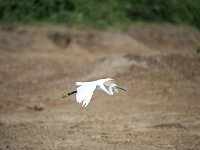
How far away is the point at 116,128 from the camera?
814 centimetres

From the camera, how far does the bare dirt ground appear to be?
7.42 m

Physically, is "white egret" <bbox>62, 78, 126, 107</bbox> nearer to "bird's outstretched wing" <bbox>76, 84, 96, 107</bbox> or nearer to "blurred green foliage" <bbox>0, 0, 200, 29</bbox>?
"bird's outstretched wing" <bbox>76, 84, 96, 107</bbox>

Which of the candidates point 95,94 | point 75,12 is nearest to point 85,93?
point 95,94

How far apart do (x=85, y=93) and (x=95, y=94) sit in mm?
3903

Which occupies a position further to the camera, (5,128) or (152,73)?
(152,73)

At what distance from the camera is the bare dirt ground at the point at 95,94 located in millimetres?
7422

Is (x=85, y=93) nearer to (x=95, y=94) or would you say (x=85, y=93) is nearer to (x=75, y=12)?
(x=95, y=94)

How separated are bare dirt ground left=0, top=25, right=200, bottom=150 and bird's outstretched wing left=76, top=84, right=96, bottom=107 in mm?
575

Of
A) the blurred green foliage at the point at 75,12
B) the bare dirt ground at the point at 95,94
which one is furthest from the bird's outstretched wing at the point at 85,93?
the blurred green foliage at the point at 75,12

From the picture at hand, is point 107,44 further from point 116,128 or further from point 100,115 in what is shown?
point 116,128

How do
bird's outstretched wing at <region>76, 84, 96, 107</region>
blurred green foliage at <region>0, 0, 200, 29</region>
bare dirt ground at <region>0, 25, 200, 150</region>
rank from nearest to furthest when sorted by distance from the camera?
bird's outstretched wing at <region>76, 84, 96, 107</region> → bare dirt ground at <region>0, 25, 200, 150</region> → blurred green foliage at <region>0, 0, 200, 29</region>

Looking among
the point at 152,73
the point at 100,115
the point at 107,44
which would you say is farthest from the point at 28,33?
the point at 100,115

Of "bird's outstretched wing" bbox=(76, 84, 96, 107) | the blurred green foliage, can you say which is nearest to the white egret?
"bird's outstretched wing" bbox=(76, 84, 96, 107)

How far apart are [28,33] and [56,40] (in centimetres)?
94
